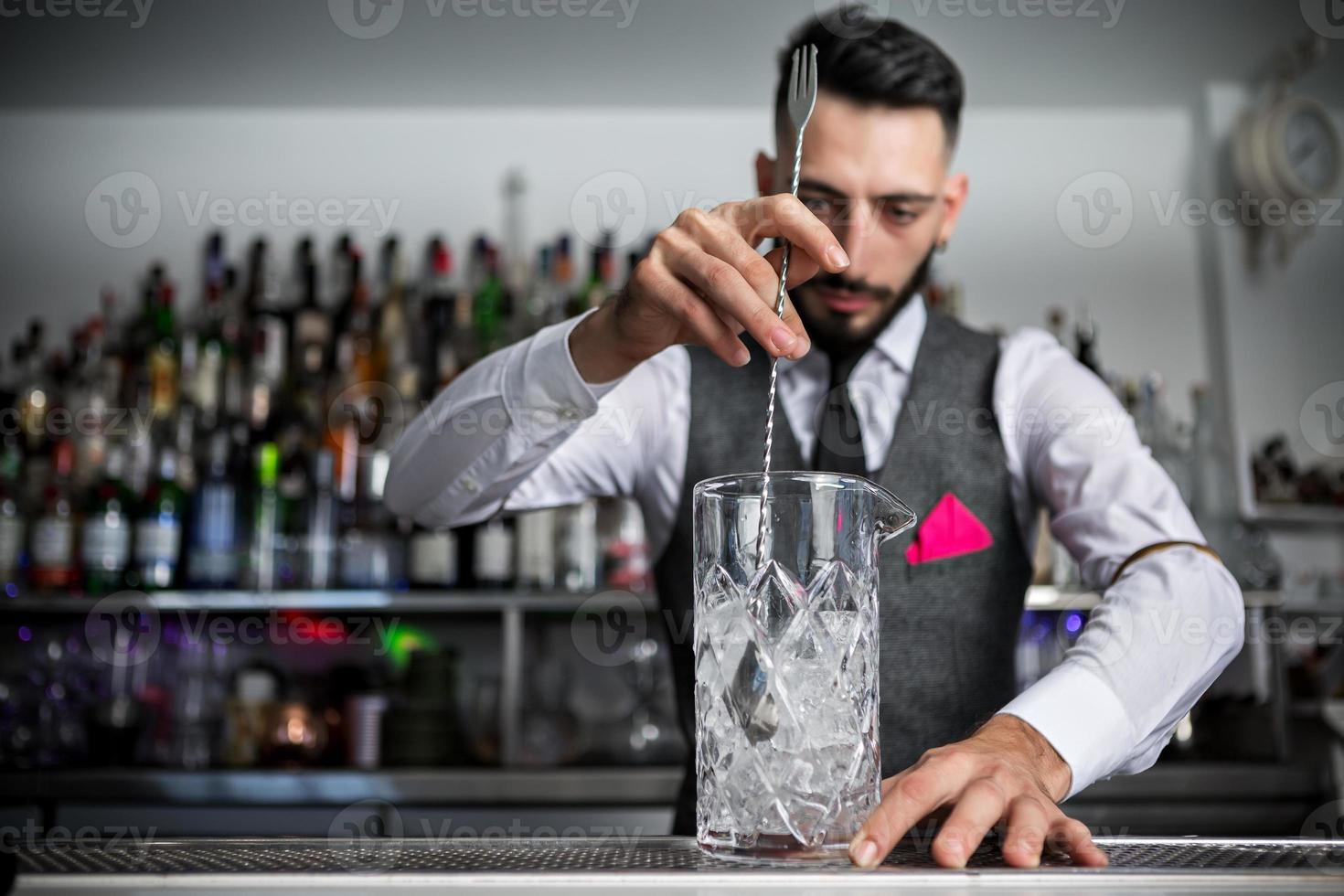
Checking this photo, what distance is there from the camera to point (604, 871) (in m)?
0.45

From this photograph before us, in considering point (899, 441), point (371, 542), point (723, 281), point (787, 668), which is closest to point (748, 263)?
point (723, 281)

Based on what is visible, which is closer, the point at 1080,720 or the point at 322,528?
the point at 1080,720

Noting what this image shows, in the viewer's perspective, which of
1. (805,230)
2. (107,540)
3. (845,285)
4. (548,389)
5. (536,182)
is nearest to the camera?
(805,230)

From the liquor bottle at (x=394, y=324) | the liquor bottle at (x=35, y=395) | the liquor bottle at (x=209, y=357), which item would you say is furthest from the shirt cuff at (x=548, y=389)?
the liquor bottle at (x=35, y=395)

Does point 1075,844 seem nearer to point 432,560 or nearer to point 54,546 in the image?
point 432,560

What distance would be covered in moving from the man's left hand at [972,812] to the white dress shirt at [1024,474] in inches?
5.9

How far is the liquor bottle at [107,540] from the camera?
7.17 ft

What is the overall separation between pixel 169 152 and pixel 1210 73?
2.39 metres

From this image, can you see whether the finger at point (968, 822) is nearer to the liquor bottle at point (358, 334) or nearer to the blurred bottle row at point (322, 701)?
the blurred bottle row at point (322, 701)

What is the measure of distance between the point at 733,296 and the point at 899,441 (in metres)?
0.50

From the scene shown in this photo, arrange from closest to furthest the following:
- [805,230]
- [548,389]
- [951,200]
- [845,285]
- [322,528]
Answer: [805,230] → [548,389] → [845,285] → [951,200] → [322,528]

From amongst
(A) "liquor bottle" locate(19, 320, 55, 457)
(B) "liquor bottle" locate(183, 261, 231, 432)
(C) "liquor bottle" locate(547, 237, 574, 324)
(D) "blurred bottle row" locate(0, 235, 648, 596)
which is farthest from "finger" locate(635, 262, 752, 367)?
(A) "liquor bottle" locate(19, 320, 55, 457)

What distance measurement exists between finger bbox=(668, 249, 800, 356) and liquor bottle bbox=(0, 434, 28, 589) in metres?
2.01

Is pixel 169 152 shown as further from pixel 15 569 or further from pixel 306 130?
pixel 15 569
